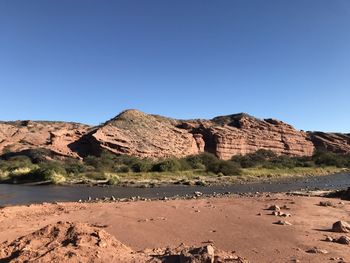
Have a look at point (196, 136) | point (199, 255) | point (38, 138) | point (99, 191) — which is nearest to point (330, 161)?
point (196, 136)

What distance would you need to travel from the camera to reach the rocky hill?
234ft

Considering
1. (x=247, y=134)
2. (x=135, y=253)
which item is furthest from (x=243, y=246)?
(x=247, y=134)

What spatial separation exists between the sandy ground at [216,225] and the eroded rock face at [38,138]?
2112 inches

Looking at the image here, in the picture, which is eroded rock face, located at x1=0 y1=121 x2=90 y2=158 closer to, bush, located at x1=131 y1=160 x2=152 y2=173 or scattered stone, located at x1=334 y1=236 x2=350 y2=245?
bush, located at x1=131 y1=160 x2=152 y2=173

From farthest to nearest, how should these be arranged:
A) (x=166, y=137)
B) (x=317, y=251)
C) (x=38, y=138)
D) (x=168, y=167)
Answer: (x=166, y=137) → (x=38, y=138) → (x=168, y=167) → (x=317, y=251)

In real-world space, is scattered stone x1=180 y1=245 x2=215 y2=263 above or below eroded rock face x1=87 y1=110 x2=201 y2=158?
below

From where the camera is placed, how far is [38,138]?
7844cm

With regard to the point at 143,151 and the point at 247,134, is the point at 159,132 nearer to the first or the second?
the point at 143,151

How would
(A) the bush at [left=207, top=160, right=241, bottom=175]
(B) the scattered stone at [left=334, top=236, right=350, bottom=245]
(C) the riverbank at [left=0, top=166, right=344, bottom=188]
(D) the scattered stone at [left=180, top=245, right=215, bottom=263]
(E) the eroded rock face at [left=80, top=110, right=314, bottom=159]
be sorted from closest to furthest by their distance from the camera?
(D) the scattered stone at [left=180, top=245, right=215, bottom=263] → (B) the scattered stone at [left=334, top=236, right=350, bottom=245] → (C) the riverbank at [left=0, top=166, right=344, bottom=188] → (A) the bush at [left=207, top=160, right=241, bottom=175] → (E) the eroded rock face at [left=80, top=110, right=314, bottom=159]

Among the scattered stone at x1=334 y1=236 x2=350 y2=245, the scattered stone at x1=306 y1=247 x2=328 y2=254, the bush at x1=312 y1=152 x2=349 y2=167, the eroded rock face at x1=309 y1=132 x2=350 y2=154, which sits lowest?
the scattered stone at x1=306 y1=247 x2=328 y2=254

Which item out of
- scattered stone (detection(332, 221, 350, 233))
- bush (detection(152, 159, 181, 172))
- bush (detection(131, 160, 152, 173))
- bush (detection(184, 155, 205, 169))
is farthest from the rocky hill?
scattered stone (detection(332, 221, 350, 233))

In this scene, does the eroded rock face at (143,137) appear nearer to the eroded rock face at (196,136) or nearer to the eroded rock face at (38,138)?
the eroded rock face at (196,136)

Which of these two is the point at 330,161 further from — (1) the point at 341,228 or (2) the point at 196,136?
(1) the point at 341,228

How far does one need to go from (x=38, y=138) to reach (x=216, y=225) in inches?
2812
